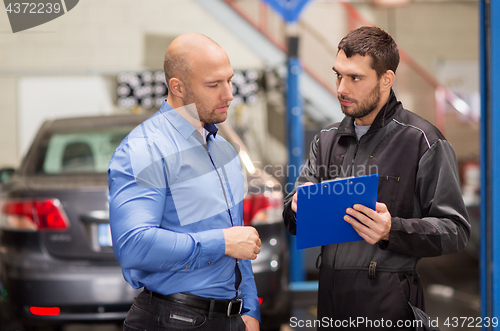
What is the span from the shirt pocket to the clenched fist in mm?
449

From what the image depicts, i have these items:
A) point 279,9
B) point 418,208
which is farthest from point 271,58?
point 418,208

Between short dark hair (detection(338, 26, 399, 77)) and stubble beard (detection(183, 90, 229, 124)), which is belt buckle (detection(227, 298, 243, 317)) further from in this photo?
short dark hair (detection(338, 26, 399, 77))

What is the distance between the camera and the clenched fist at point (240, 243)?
1309 mm

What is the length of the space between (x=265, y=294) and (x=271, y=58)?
4.49m

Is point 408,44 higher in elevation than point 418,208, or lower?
lower

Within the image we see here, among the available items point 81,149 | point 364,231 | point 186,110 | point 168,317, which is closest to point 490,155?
point 364,231

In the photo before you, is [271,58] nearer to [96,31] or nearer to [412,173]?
[96,31]

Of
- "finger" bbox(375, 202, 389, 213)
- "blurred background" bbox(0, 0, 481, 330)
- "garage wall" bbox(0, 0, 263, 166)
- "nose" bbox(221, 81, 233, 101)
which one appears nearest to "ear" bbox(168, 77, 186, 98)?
"nose" bbox(221, 81, 233, 101)

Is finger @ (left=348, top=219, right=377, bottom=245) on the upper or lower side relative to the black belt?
upper

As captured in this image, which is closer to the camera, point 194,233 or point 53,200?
point 194,233

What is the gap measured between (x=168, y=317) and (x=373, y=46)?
1.01m

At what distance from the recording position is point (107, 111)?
26.7 ft

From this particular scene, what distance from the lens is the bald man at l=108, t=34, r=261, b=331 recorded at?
48.3 inches

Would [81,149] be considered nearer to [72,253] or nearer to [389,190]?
[72,253]
